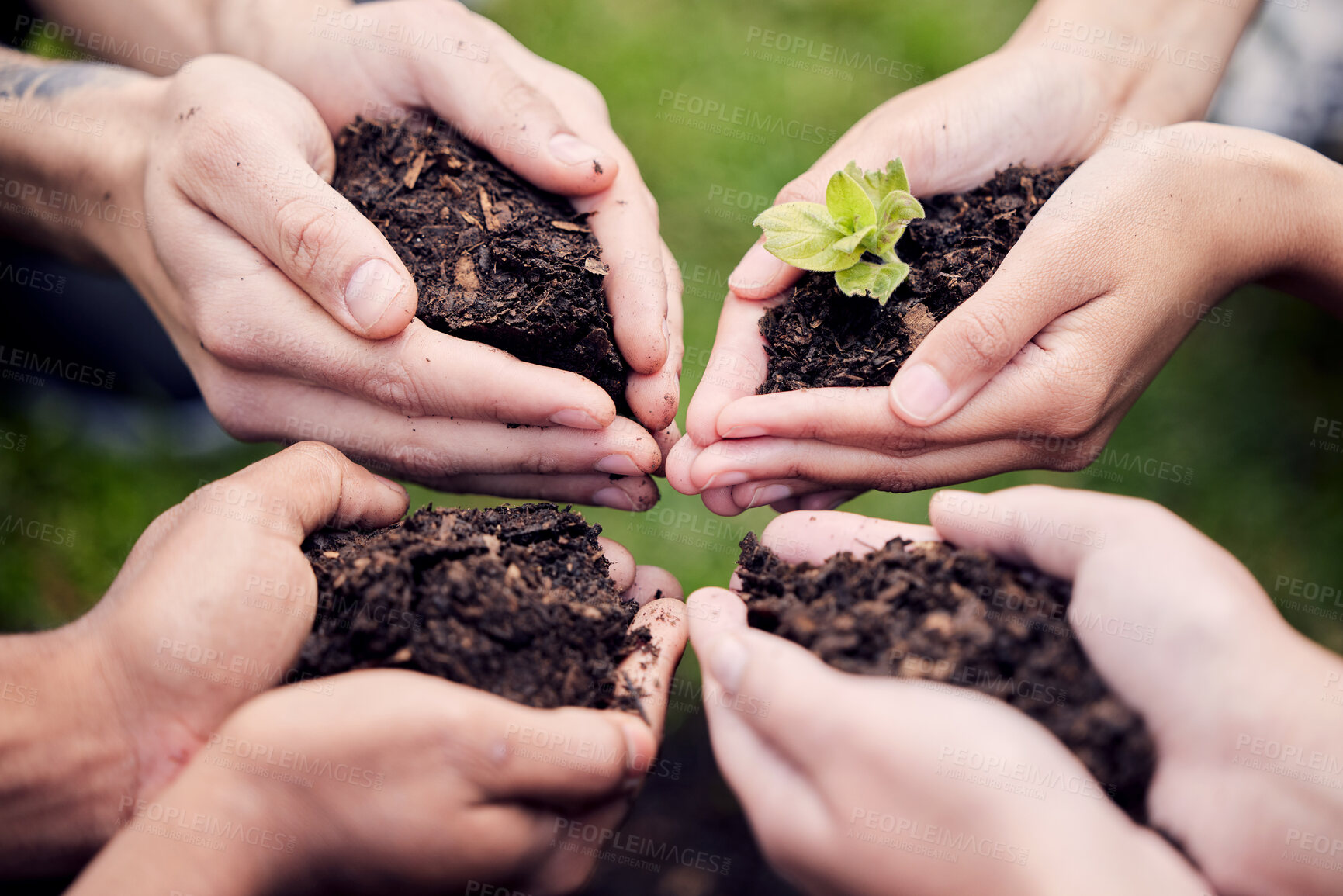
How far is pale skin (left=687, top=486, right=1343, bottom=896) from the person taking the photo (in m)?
1.52

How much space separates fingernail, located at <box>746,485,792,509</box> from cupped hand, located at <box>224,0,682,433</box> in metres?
0.43

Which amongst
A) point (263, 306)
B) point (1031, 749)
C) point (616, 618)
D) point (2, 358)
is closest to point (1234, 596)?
point (1031, 749)

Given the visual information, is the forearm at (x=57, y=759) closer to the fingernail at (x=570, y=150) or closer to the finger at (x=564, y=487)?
the finger at (x=564, y=487)

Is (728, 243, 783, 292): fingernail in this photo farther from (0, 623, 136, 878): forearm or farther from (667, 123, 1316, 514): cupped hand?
(0, 623, 136, 878): forearm

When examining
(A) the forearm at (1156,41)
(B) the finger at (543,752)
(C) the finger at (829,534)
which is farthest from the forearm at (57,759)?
(A) the forearm at (1156,41)

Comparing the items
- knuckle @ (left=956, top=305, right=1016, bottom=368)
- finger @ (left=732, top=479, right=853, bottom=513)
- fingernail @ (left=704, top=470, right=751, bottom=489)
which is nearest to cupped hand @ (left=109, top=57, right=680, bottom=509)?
fingernail @ (left=704, top=470, right=751, bottom=489)

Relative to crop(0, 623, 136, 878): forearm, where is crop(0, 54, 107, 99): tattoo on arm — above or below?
above

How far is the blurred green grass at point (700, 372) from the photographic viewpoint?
4074 millimetres

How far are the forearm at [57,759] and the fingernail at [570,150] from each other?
209cm

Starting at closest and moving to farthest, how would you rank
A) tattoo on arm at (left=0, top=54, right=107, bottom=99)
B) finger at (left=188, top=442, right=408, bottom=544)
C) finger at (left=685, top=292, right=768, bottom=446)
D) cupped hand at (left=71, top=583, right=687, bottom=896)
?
cupped hand at (left=71, top=583, right=687, bottom=896), finger at (left=188, top=442, right=408, bottom=544), finger at (left=685, top=292, right=768, bottom=446), tattoo on arm at (left=0, top=54, right=107, bottom=99)

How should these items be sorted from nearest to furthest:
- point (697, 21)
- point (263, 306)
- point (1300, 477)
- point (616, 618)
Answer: point (616, 618) < point (263, 306) < point (1300, 477) < point (697, 21)

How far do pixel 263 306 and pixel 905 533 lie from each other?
86.9 inches

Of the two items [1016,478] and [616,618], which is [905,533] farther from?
[1016,478]

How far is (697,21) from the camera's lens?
5281mm
